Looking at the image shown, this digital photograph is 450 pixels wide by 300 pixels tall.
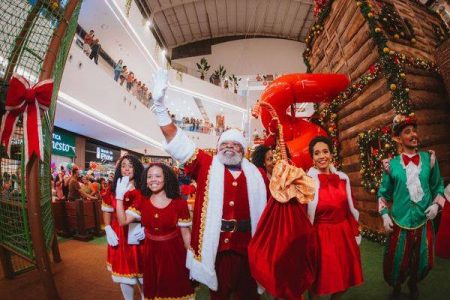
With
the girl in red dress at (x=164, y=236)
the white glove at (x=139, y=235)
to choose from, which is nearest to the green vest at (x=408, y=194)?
the girl in red dress at (x=164, y=236)

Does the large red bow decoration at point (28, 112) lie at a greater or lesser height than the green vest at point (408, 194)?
greater

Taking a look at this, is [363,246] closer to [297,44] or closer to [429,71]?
[429,71]

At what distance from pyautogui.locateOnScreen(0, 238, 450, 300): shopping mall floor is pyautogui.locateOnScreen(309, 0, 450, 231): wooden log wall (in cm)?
123

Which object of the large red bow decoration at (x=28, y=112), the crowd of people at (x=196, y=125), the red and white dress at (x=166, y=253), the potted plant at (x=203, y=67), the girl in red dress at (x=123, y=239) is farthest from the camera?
the potted plant at (x=203, y=67)

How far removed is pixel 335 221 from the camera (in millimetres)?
2299

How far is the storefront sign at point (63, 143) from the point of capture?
12.3 metres

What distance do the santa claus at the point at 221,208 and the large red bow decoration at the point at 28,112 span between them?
910 millimetres

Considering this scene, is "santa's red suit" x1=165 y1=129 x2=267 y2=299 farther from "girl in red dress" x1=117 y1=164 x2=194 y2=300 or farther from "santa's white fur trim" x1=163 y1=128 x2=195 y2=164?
"girl in red dress" x1=117 y1=164 x2=194 y2=300

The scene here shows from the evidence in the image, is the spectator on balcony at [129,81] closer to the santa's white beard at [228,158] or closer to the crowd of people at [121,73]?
the crowd of people at [121,73]

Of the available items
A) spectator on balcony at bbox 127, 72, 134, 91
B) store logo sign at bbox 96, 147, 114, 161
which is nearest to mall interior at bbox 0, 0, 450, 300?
spectator on balcony at bbox 127, 72, 134, 91

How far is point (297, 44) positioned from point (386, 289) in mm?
24066

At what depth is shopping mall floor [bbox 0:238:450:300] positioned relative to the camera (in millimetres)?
2904

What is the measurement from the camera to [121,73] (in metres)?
14.2

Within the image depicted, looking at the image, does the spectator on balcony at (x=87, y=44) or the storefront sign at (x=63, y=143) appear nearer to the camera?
the spectator on balcony at (x=87, y=44)
